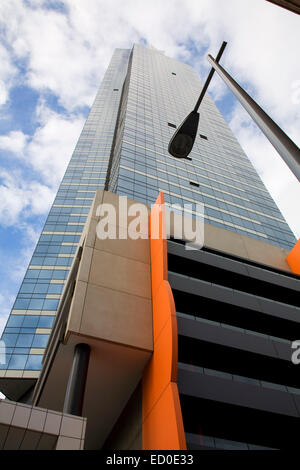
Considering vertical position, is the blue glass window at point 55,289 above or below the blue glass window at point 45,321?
above

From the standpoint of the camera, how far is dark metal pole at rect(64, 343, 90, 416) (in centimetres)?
934

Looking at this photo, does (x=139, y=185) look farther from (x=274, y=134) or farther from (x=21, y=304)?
(x=274, y=134)

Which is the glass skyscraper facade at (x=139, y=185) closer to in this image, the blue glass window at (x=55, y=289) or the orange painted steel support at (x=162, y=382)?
the blue glass window at (x=55, y=289)

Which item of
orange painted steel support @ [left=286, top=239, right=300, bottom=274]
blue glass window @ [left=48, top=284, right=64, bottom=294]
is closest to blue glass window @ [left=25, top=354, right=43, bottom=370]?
blue glass window @ [left=48, top=284, right=64, bottom=294]

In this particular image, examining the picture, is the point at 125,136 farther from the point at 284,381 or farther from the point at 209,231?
the point at 284,381

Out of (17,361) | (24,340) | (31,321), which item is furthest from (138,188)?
(17,361)

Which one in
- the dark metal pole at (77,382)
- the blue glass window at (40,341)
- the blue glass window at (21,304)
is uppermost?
the blue glass window at (21,304)

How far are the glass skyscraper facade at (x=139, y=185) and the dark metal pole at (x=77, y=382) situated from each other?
2376 centimetres

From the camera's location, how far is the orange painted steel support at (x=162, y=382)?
319 inches

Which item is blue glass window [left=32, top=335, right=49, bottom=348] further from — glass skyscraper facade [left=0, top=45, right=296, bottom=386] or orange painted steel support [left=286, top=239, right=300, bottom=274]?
orange painted steel support [left=286, top=239, right=300, bottom=274]

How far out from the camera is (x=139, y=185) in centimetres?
3572

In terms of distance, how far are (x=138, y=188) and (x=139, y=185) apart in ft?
2.62

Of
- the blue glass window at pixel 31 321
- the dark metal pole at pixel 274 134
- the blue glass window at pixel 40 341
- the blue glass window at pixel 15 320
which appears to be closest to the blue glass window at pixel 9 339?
the blue glass window at pixel 15 320

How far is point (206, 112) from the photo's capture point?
80.6 meters
